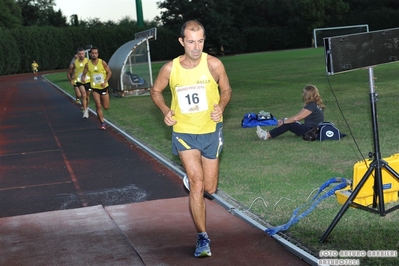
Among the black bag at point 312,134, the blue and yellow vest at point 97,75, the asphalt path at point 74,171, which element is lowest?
the asphalt path at point 74,171

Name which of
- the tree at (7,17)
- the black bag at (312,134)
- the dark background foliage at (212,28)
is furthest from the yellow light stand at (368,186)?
the tree at (7,17)

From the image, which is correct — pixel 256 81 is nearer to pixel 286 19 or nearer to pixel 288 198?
pixel 288 198

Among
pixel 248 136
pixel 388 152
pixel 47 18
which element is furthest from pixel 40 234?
pixel 47 18

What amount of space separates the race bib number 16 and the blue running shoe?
1.18 metres

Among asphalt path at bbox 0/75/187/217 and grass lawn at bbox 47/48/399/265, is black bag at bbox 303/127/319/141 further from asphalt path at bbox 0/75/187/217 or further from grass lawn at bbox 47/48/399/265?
asphalt path at bbox 0/75/187/217

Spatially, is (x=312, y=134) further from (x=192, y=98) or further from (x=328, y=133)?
(x=192, y=98)

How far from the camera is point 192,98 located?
6.74 meters

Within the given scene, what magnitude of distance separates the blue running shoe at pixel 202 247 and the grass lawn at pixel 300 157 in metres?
0.92

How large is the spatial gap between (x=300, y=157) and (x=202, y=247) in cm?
526

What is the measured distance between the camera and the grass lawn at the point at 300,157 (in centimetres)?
700

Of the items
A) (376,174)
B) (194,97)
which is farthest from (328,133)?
(194,97)

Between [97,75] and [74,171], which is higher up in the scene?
[97,75]

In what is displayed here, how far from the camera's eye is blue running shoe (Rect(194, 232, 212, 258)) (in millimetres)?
6550

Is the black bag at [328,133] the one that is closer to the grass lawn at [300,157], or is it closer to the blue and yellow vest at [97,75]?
the grass lawn at [300,157]
